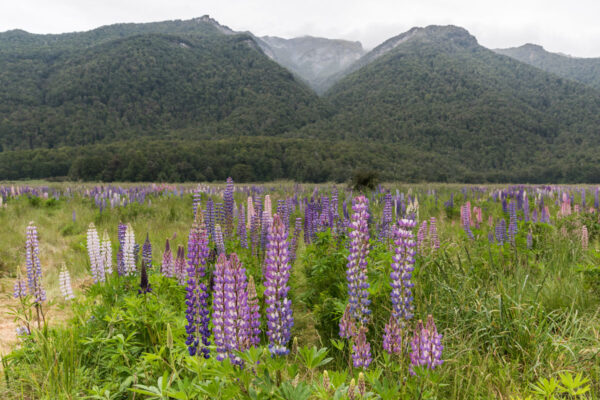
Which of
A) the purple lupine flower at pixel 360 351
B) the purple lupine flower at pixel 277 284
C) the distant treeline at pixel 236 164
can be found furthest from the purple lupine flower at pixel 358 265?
the distant treeline at pixel 236 164

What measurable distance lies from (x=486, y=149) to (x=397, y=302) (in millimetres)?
82762

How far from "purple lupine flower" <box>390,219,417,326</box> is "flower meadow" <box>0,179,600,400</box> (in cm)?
1

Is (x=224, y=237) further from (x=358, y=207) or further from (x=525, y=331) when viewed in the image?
(x=525, y=331)

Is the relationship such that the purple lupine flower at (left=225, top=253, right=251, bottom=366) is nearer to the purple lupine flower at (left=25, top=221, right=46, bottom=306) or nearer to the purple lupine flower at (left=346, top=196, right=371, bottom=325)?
the purple lupine flower at (left=346, top=196, right=371, bottom=325)

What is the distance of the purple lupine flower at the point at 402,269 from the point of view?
2268mm

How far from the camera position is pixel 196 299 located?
2.32 m

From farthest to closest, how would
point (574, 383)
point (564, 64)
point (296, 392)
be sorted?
point (564, 64)
point (574, 383)
point (296, 392)

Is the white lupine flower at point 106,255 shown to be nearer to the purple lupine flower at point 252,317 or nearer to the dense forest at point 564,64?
the purple lupine flower at point 252,317

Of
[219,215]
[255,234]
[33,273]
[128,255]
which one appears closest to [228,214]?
→ [219,215]

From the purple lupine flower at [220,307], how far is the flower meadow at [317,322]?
0.04ft

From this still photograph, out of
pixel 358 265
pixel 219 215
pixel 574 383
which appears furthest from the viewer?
pixel 219 215

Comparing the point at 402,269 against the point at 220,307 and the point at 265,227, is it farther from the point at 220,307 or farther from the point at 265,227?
the point at 265,227

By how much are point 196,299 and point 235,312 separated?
0.57 m

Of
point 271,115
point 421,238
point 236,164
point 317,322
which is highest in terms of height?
point 271,115
